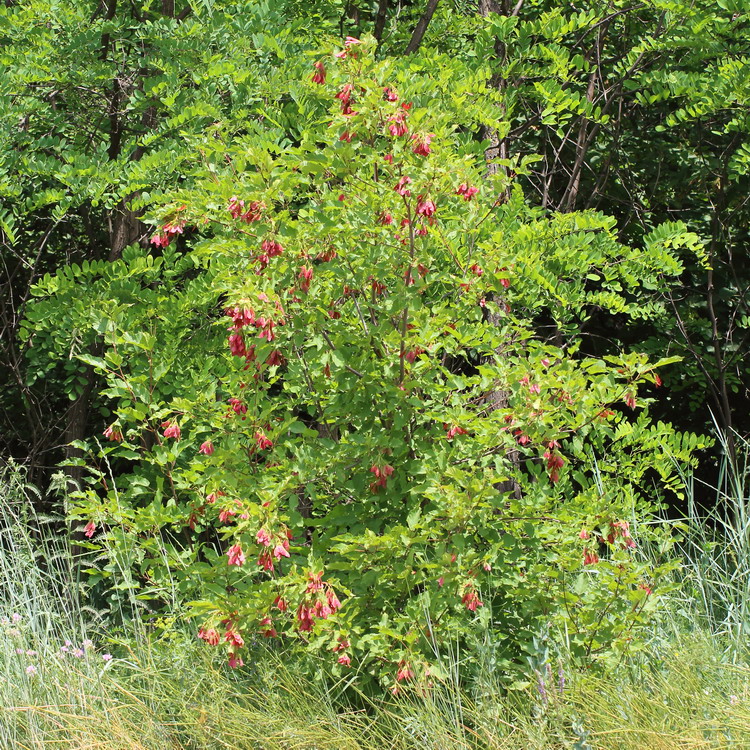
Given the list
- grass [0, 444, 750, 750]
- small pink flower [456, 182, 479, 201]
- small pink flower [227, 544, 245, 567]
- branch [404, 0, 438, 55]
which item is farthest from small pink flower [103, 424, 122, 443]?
branch [404, 0, 438, 55]

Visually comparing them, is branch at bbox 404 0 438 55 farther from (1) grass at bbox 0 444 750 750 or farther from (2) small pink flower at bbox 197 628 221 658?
(2) small pink flower at bbox 197 628 221 658

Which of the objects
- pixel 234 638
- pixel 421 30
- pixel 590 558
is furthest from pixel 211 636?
pixel 421 30

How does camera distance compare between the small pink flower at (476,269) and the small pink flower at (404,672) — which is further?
the small pink flower at (476,269)

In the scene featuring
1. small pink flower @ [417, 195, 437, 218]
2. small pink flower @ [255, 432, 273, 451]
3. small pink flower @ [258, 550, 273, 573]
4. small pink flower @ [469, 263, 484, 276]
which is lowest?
small pink flower @ [258, 550, 273, 573]

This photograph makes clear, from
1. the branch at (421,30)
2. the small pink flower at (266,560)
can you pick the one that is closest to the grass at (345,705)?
the small pink flower at (266,560)

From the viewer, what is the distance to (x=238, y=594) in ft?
10.5

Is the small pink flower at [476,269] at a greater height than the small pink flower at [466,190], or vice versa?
the small pink flower at [466,190]

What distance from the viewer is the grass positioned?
2674mm

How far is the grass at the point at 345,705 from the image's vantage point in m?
2.67

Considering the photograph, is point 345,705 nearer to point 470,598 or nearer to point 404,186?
point 470,598

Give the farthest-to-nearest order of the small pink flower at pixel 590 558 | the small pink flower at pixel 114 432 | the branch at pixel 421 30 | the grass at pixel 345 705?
the branch at pixel 421 30
the small pink flower at pixel 114 432
the small pink flower at pixel 590 558
the grass at pixel 345 705

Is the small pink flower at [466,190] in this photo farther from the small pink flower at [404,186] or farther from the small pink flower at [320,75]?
the small pink flower at [320,75]

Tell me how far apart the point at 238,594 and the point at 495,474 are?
3.21 ft

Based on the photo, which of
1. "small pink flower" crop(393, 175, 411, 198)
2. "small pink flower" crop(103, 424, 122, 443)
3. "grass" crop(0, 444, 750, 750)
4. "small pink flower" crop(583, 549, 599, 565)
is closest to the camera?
"grass" crop(0, 444, 750, 750)
